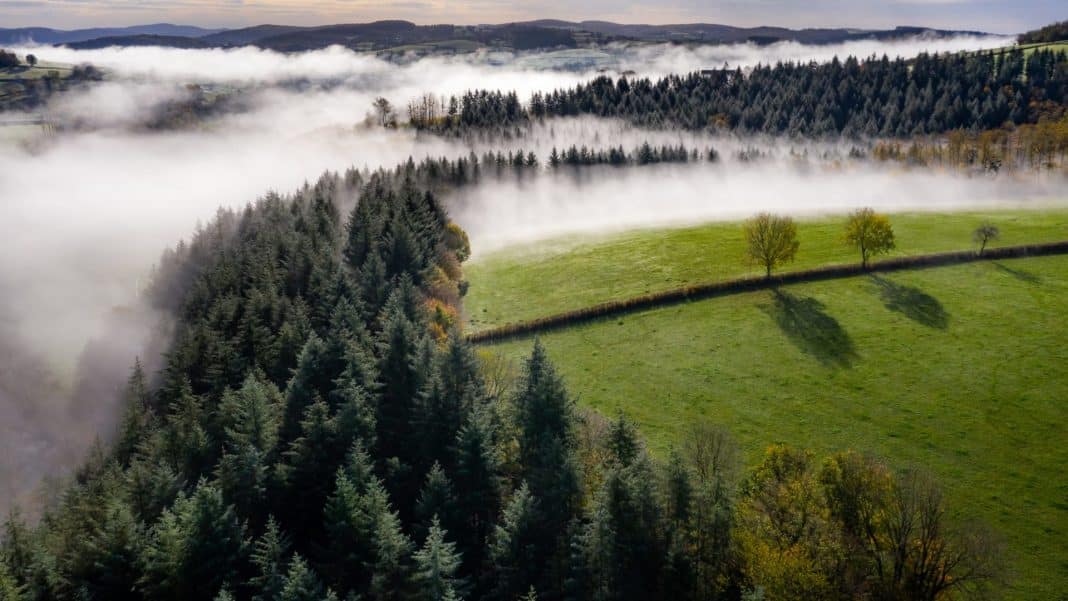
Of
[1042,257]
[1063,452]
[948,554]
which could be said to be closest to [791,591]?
[948,554]

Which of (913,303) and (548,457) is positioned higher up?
(548,457)

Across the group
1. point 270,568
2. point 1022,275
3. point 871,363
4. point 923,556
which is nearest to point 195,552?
point 270,568

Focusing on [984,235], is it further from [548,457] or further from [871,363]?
[548,457]

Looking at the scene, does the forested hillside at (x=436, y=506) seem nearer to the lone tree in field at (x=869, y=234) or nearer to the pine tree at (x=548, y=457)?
the pine tree at (x=548, y=457)

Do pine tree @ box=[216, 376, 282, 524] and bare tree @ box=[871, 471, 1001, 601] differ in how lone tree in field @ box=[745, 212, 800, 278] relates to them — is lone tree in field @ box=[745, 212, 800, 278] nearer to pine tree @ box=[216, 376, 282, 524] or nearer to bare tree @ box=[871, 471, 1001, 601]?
bare tree @ box=[871, 471, 1001, 601]

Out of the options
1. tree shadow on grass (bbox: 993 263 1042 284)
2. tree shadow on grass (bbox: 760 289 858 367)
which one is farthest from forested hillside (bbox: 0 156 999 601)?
tree shadow on grass (bbox: 993 263 1042 284)

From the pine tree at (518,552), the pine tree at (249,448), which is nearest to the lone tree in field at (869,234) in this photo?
the pine tree at (518,552)
